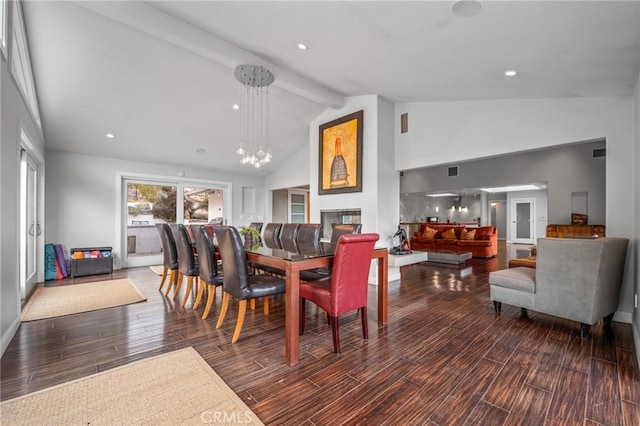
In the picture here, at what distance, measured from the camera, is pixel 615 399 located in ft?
5.73

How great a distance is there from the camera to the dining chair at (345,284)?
7.58 ft

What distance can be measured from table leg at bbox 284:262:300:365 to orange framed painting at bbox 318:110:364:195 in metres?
3.31

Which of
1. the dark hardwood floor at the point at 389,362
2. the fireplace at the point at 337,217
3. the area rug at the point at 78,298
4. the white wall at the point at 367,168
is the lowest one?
the area rug at the point at 78,298

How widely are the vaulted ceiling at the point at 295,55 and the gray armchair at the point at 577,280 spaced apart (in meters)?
1.62

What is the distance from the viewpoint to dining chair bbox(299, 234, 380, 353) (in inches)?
90.9

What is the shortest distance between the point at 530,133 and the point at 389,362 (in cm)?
365

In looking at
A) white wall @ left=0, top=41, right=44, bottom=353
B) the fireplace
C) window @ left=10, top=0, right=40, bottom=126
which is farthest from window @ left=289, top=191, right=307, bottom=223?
white wall @ left=0, top=41, right=44, bottom=353

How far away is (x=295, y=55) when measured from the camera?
357 centimetres

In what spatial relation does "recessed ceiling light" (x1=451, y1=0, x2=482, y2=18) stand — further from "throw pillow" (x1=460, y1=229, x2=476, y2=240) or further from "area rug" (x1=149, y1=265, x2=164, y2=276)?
"throw pillow" (x1=460, y1=229, x2=476, y2=240)

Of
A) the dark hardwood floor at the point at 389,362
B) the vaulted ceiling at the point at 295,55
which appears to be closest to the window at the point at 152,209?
the vaulted ceiling at the point at 295,55

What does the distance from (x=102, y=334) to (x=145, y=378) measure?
116 cm

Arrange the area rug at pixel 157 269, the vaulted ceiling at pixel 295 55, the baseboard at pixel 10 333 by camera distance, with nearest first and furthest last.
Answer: the vaulted ceiling at pixel 295 55 → the baseboard at pixel 10 333 → the area rug at pixel 157 269

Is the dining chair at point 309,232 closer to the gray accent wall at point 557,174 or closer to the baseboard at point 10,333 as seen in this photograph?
the baseboard at point 10,333

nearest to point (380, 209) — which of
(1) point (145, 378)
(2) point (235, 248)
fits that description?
(2) point (235, 248)
